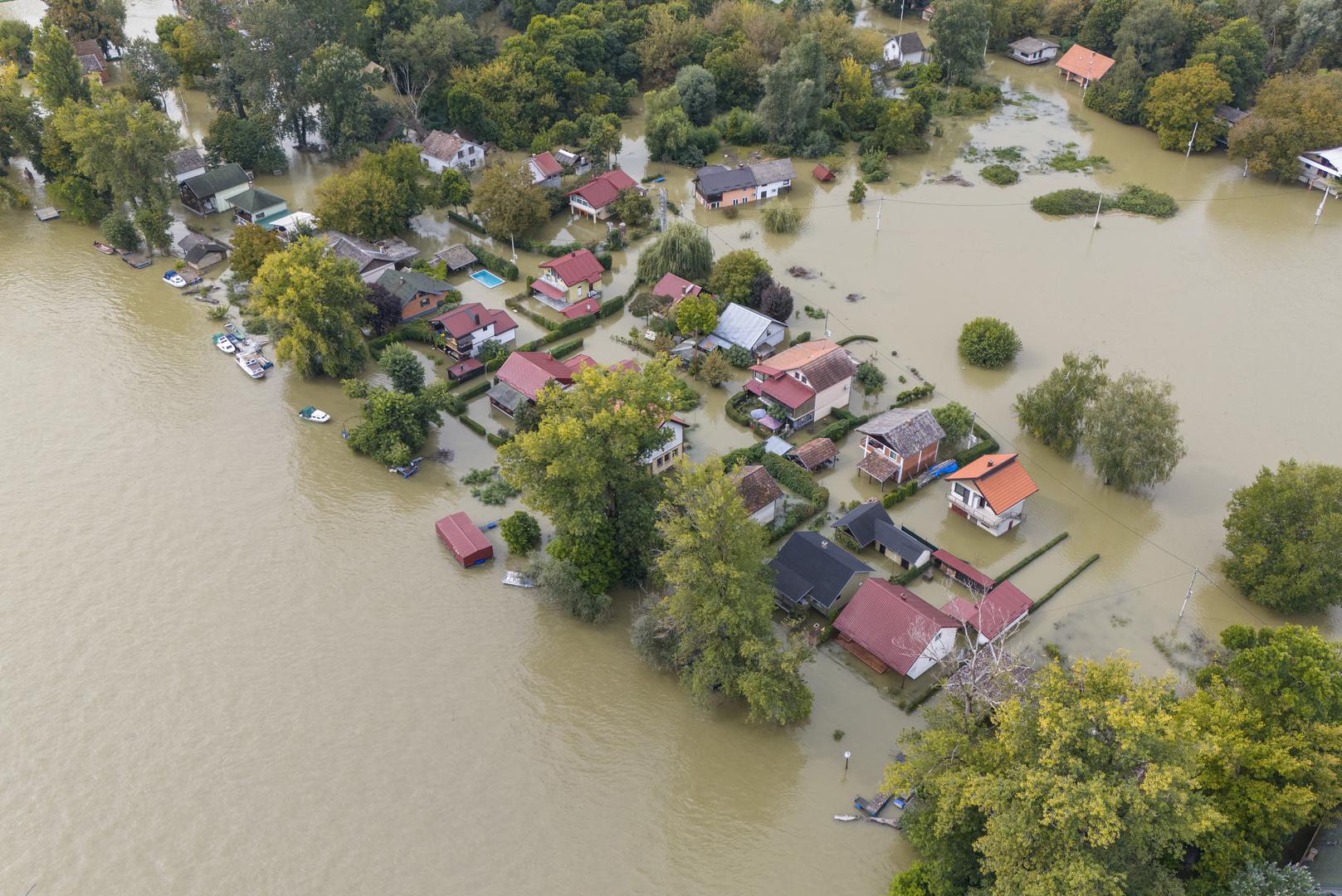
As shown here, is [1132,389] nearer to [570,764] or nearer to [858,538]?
[858,538]

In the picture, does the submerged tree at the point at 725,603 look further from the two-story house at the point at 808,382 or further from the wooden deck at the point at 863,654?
the two-story house at the point at 808,382

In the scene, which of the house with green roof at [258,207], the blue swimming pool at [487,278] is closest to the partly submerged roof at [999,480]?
the blue swimming pool at [487,278]

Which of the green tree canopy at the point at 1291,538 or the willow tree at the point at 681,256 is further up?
the willow tree at the point at 681,256

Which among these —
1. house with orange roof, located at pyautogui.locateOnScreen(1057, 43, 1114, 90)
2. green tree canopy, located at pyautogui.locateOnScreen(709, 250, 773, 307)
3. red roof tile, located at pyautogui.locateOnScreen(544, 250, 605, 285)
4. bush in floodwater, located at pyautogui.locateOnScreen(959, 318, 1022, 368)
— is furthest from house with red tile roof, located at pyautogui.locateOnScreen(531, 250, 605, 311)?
house with orange roof, located at pyautogui.locateOnScreen(1057, 43, 1114, 90)

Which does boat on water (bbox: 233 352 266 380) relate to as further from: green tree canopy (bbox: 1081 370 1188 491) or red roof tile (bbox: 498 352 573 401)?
green tree canopy (bbox: 1081 370 1188 491)

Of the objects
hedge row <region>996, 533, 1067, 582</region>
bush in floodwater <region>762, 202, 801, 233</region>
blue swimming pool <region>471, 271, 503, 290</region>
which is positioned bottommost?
hedge row <region>996, 533, 1067, 582</region>

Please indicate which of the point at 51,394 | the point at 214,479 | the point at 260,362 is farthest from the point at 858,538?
the point at 51,394
